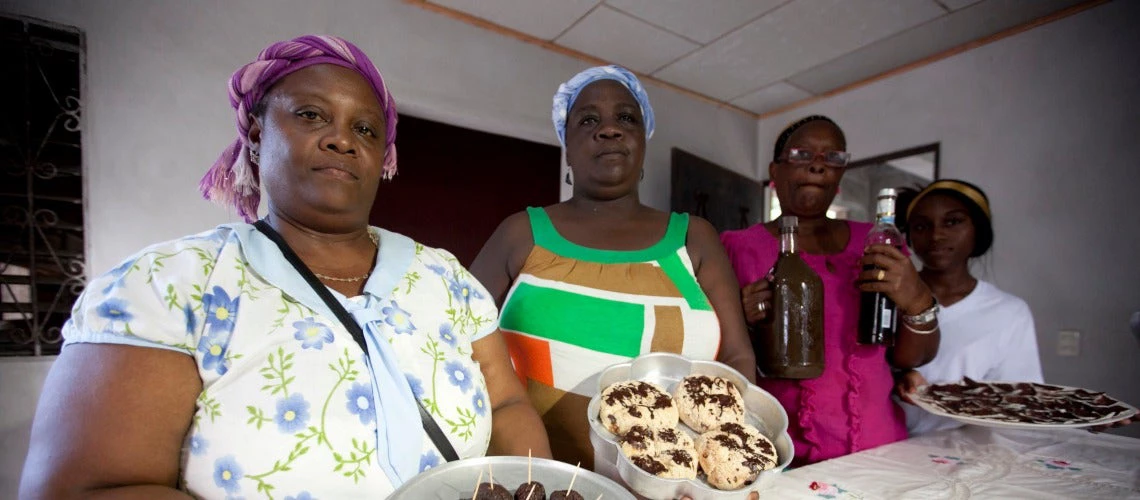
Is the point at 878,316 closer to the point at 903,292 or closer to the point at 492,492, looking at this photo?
the point at 903,292

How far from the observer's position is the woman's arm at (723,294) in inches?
55.1

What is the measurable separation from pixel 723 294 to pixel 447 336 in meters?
0.82

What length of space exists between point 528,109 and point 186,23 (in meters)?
2.10

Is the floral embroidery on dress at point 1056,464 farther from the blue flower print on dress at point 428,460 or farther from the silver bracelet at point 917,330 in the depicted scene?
the blue flower print on dress at point 428,460

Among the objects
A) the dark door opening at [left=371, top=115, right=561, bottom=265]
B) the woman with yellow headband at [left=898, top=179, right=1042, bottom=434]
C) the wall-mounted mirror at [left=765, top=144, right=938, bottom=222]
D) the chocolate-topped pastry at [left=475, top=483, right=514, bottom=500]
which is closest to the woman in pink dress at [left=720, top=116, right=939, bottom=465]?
the woman with yellow headband at [left=898, top=179, right=1042, bottom=434]

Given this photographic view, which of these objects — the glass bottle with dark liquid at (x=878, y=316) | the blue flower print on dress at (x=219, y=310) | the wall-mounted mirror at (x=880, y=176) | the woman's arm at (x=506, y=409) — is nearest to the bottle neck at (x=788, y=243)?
the glass bottle with dark liquid at (x=878, y=316)

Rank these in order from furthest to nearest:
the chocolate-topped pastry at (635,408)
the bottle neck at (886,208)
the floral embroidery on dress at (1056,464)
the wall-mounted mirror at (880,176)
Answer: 1. the wall-mounted mirror at (880,176)
2. the bottle neck at (886,208)
3. the floral embroidery on dress at (1056,464)
4. the chocolate-topped pastry at (635,408)

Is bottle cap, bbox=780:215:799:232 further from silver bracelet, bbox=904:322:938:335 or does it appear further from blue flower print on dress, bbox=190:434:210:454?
blue flower print on dress, bbox=190:434:210:454

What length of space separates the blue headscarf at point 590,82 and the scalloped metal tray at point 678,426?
74cm

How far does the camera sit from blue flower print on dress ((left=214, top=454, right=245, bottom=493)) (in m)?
0.76

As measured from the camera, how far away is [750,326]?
1.56 meters

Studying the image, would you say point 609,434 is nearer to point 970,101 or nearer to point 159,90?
point 159,90

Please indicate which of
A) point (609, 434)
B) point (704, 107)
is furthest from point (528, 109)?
point (609, 434)

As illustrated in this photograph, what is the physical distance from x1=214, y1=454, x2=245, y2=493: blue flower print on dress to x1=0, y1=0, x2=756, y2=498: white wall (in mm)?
2455
